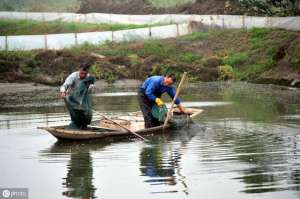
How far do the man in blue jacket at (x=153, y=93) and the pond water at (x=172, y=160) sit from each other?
0.65m

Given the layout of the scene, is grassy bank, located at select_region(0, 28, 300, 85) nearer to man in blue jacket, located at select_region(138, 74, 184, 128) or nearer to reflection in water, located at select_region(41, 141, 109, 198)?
man in blue jacket, located at select_region(138, 74, 184, 128)

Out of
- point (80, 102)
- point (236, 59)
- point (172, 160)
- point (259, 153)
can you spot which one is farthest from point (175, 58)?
point (172, 160)

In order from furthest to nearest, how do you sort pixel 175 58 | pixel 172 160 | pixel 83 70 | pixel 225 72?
pixel 175 58 < pixel 225 72 < pixel 83 70 < pixel 172 160

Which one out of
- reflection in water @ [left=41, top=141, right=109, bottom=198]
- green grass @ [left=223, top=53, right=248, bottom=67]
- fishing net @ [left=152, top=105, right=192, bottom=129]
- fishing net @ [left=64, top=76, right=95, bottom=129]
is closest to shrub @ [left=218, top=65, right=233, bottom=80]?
green grass @ [left=223, top=53, right=248, bottom=67]

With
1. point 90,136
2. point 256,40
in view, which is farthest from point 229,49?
point 90,136

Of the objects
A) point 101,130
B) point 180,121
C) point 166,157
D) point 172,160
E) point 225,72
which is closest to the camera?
point 172,160

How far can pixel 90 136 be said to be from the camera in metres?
18.4

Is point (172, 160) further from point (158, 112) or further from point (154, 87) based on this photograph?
point (158, 112)

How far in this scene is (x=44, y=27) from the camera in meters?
50.0

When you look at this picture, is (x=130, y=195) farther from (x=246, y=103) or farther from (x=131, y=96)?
(x=131, y=96)

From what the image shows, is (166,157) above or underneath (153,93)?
underneath

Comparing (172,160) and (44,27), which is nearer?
(172,160)

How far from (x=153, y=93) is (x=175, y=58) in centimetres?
1897

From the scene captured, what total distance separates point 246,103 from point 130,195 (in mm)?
14247
